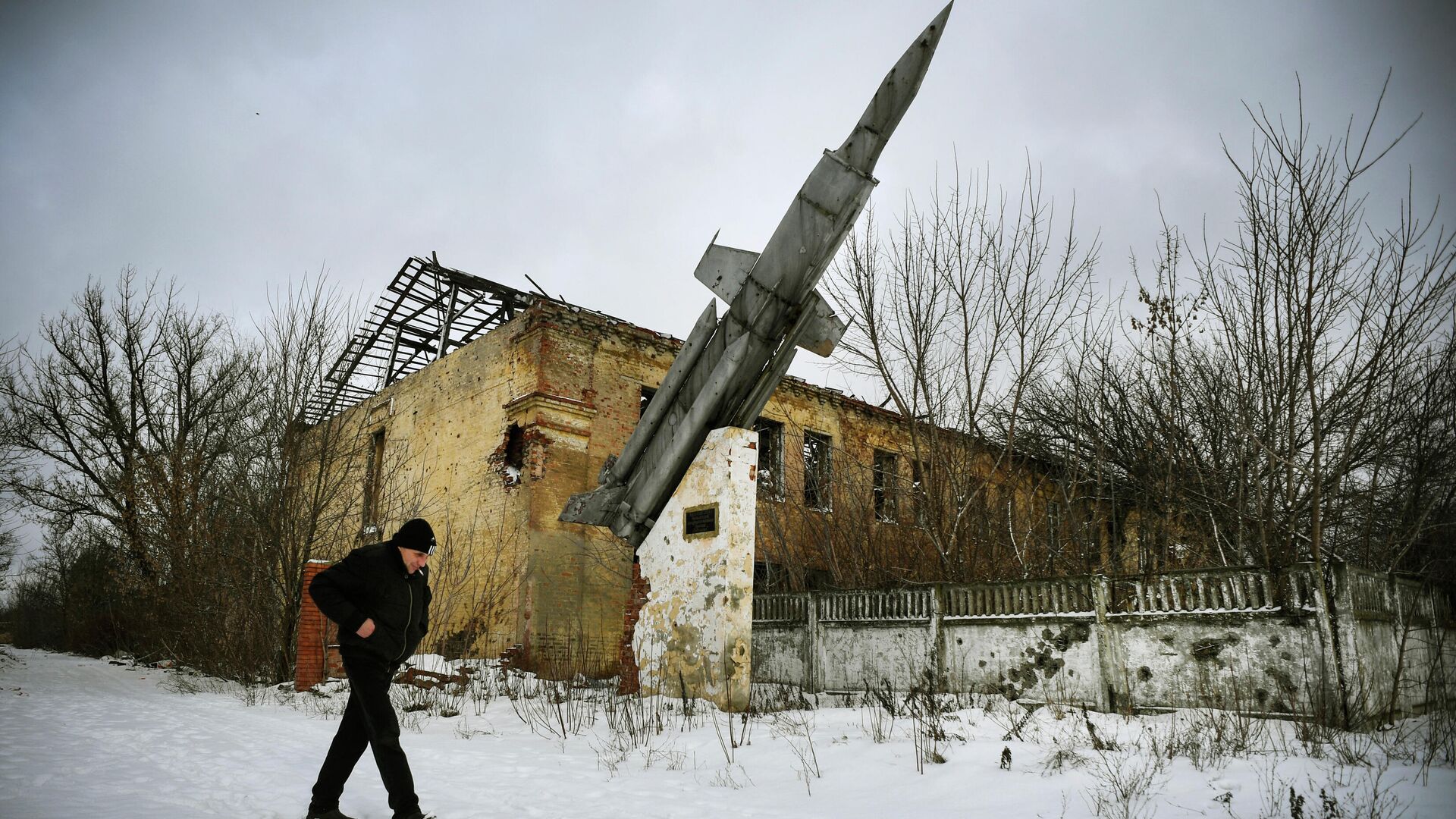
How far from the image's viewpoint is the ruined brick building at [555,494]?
11773mm

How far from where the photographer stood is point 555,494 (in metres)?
12.4

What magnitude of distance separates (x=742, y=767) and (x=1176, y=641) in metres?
3.84

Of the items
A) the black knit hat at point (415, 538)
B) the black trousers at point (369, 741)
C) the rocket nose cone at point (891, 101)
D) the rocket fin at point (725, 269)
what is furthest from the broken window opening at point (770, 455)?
the black trousers at point (369, 741)

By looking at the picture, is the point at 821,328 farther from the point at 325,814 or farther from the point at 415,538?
the point at 325,814

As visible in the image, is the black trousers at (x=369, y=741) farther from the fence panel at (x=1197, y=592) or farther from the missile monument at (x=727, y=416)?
the fence panel at (x=1197, y=592)

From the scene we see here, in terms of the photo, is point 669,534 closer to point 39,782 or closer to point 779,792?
point 779,792

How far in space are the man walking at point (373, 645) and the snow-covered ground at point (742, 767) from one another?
463mm

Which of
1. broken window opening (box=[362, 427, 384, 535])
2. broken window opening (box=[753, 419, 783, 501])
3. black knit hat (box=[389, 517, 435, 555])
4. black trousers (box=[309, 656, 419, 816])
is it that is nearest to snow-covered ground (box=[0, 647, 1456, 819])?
black trousers (box=[309, 656, 419, 816])

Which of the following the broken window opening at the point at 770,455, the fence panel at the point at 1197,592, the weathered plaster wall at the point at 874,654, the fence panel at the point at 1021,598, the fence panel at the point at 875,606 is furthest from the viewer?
the broken window opening at the point at 770,455

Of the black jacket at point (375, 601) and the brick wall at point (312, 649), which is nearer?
the black jacket at point (375, 601)

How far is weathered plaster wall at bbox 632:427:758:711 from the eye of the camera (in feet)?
26.2

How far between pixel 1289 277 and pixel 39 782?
9.91m

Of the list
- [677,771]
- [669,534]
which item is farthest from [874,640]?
[677,771]

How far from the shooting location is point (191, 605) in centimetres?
1296
